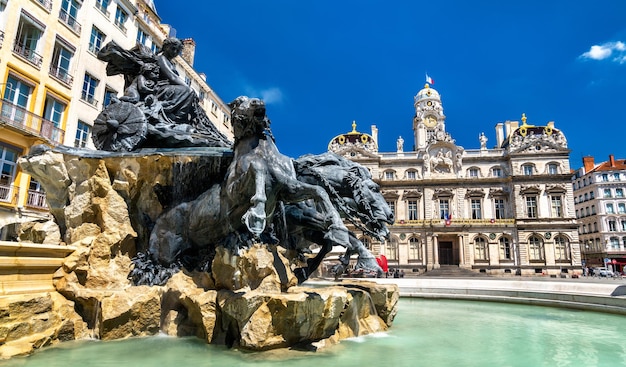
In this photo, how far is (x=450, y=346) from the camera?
213 inches

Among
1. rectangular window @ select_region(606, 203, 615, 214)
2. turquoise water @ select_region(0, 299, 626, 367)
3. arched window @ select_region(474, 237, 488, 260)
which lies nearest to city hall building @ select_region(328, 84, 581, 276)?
arched window @ select_region(474, 237, 488, 260)

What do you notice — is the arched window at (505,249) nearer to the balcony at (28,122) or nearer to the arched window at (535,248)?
the arched window at (535,248)

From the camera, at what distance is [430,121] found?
55.1 metres

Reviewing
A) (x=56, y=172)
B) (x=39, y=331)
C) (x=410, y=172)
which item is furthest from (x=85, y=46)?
(x=410, y=172)

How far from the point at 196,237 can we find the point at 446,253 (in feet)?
147

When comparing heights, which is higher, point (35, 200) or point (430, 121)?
point (430, 121)

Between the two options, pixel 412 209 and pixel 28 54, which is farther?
pixel 412 209

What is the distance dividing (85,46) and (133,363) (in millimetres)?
21456

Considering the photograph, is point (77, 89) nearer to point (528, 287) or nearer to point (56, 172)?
point (56, 172)

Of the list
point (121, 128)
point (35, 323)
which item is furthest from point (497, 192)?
point (35, 323)

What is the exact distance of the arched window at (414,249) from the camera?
45531mm

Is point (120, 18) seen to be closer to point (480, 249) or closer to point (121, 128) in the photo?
point (121, 128)

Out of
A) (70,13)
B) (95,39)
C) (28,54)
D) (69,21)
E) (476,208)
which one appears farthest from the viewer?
(476,208)

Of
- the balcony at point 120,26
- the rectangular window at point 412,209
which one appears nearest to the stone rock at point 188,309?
the balcony at point 120,26
